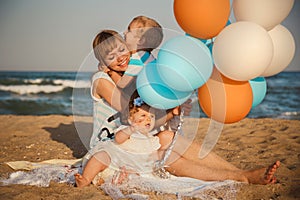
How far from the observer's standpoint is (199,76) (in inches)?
93.7

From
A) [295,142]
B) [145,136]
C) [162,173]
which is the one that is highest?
[145,136]

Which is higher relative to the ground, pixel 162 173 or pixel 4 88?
pixel 162 173

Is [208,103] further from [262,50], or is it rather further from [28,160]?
→ [28,160]

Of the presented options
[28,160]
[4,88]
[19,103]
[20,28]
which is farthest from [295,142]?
[4,88]

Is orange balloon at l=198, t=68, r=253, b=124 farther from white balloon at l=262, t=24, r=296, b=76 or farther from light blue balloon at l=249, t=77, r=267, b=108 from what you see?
white balloon at l=262, t=24, r=296, b=76

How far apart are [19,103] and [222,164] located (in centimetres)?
1142

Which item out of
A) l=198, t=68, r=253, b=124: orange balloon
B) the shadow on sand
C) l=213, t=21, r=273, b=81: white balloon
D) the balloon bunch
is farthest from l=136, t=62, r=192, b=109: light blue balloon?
the shadow on sand

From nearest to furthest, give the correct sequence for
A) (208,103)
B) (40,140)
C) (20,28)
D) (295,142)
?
(208,103)
(295,142)
(40,140)
(20,28)

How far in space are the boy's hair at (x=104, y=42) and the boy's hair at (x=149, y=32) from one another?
193mm

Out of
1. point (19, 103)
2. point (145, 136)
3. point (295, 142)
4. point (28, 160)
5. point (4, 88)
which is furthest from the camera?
point (4, 88)

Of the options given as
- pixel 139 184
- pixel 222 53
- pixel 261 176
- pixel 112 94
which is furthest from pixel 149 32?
pixel 261 176

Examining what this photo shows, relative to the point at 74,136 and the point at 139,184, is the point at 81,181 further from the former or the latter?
the point at 74,136

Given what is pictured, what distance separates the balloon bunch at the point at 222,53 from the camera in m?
2.32

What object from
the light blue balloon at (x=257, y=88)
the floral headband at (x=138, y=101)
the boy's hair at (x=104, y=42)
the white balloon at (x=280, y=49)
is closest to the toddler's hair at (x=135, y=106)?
the floral headband at (x=138, y=101)
